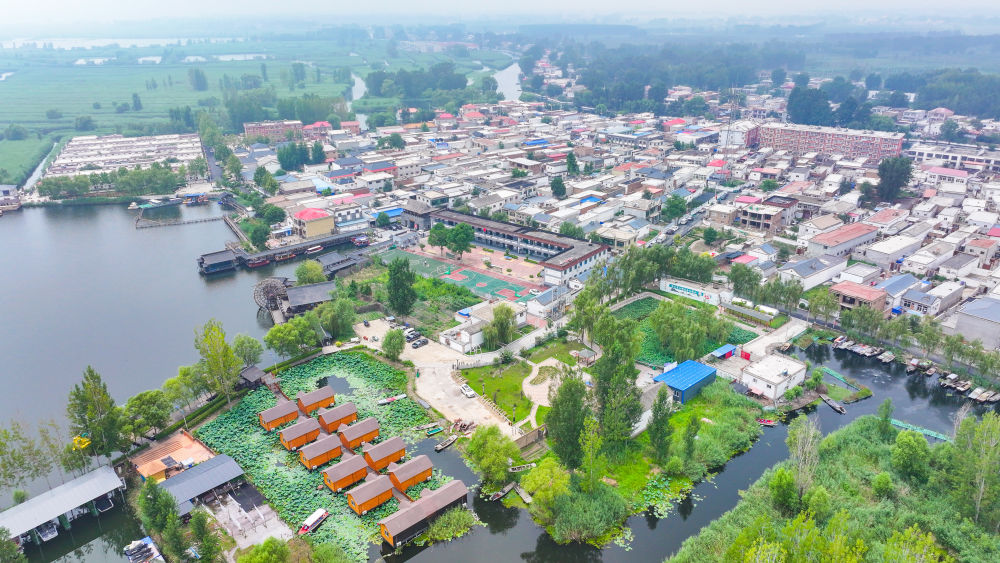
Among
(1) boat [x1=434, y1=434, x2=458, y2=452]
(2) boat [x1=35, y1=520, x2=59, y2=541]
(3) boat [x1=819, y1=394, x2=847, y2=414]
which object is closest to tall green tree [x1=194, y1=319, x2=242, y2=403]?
(2) boat [x1=35, y1=520, x2=59, y2=541]

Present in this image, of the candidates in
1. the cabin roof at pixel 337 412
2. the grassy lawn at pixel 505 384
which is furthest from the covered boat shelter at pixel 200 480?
the grassy lawn at pixel 505 384

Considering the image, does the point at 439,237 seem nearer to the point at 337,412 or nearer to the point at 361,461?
the point at 337,412

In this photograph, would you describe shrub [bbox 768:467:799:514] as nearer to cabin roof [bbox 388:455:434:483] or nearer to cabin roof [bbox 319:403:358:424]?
cabin roof [bbox 388:455:434:483]

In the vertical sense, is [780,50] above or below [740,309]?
above

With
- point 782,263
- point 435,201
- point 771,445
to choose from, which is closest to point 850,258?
point 782,263

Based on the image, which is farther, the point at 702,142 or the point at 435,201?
the point at 702,142

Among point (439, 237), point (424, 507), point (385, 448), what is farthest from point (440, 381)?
point (439, 237)

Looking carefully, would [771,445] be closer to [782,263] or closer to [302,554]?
[302,554]
